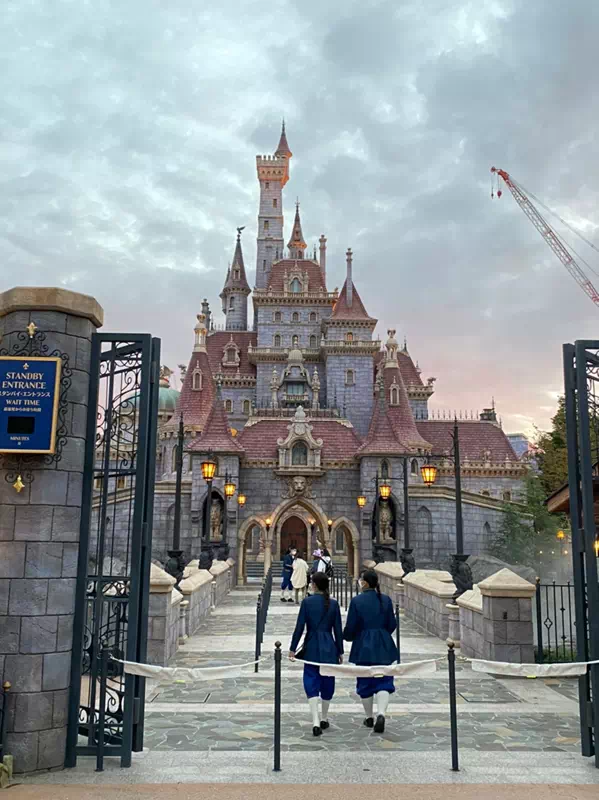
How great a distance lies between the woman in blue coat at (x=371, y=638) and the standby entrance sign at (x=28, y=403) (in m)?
3.85

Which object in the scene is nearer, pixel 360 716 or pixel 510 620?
pixel 360 716

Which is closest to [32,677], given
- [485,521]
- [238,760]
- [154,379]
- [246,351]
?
[238,760]

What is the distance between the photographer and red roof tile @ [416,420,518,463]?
5203cm

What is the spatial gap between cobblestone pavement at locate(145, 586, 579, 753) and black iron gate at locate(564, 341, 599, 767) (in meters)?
0.66

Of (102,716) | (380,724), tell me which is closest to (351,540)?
(380,724)

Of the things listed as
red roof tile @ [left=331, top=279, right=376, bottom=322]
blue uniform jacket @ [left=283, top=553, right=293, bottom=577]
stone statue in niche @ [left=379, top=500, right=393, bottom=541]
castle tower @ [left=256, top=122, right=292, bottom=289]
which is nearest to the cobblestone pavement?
blue uniform jacket @ [left=283, top=553, right=293, bottom=577]

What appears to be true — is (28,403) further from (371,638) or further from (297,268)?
(297,268)

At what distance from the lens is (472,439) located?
5322 cm

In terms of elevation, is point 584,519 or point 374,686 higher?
point 584,519

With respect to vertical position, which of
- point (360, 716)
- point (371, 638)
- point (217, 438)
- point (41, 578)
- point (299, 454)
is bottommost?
point (360, 716)

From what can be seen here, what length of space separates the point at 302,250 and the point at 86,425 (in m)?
59.2

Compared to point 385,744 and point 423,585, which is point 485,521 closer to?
point 423,585

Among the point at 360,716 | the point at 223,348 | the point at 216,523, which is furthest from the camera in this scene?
the point at 223,348

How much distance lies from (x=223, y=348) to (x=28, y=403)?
5153cm
